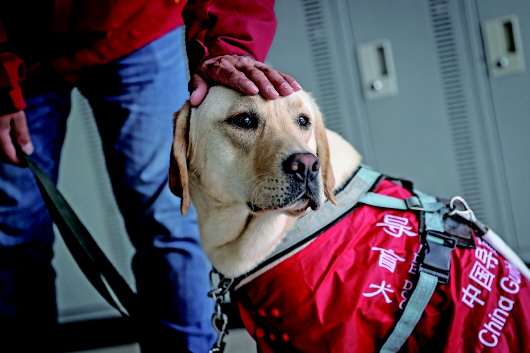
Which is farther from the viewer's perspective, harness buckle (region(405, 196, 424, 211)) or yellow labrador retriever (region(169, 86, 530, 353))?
harness buckle (region(405, 196, 424, 211))

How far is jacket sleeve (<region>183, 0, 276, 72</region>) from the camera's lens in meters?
1.30

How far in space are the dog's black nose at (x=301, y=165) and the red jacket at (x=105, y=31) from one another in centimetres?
32

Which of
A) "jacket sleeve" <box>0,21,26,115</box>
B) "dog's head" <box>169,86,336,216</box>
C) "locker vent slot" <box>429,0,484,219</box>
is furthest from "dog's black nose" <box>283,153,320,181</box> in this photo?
"locker vent slot" <box>429,0,484,219</box>

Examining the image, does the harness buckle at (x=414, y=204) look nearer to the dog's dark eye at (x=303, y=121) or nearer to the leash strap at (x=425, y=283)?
the leash strap at (x=425, y=283)

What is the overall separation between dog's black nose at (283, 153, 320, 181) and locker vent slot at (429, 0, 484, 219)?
1429 mm

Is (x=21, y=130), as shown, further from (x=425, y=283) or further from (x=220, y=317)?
(x=425, y=283)

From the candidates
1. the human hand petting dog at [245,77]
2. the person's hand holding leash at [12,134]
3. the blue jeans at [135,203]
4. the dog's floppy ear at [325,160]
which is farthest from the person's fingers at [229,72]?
the person's hand holding leash at [12,134]

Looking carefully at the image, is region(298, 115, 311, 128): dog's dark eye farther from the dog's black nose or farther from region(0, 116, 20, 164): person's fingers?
region(0, 116, 20, 164): person's fingers

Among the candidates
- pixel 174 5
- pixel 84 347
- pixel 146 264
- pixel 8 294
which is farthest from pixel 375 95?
pixel 84 347

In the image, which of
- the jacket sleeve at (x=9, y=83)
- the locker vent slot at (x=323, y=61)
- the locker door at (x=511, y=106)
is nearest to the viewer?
the jacket sleeve at (x=9, y=83)

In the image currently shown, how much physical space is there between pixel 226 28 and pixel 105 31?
410mm

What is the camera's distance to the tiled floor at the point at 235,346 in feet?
7.69

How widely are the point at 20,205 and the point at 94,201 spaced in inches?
40.6

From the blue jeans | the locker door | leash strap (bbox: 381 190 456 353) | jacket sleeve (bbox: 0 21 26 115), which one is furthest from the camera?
the locker door
